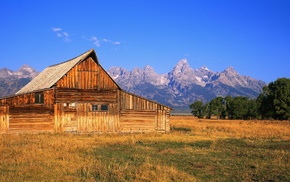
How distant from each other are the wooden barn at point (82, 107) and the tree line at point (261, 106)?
47778 mm

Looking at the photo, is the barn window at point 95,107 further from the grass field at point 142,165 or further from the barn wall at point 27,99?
the grass field at point 142,165

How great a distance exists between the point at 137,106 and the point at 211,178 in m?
24.9

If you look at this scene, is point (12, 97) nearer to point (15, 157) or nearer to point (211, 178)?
point (15, 157)

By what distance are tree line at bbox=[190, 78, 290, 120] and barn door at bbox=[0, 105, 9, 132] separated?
6196 cm

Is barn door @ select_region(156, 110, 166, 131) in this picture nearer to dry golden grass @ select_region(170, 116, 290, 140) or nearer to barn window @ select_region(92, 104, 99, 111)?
dry golden grass @ select_region(170, 116, 290, 140)

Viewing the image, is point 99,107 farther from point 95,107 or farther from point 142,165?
point 142,165

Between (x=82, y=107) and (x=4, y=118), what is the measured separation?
25.1 ft

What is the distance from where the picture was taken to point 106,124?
37062 mm

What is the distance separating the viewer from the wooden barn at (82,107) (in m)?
33.5

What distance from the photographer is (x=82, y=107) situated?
36.1m

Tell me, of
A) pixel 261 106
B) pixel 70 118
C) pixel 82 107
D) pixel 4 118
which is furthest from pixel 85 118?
pixel 261 106

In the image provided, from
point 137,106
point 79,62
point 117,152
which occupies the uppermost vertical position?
point 79,62

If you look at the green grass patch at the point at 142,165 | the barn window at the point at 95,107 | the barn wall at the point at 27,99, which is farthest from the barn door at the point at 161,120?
the green grass patch at the point at 142,165

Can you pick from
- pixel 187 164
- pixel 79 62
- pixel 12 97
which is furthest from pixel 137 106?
pixel 187 164
